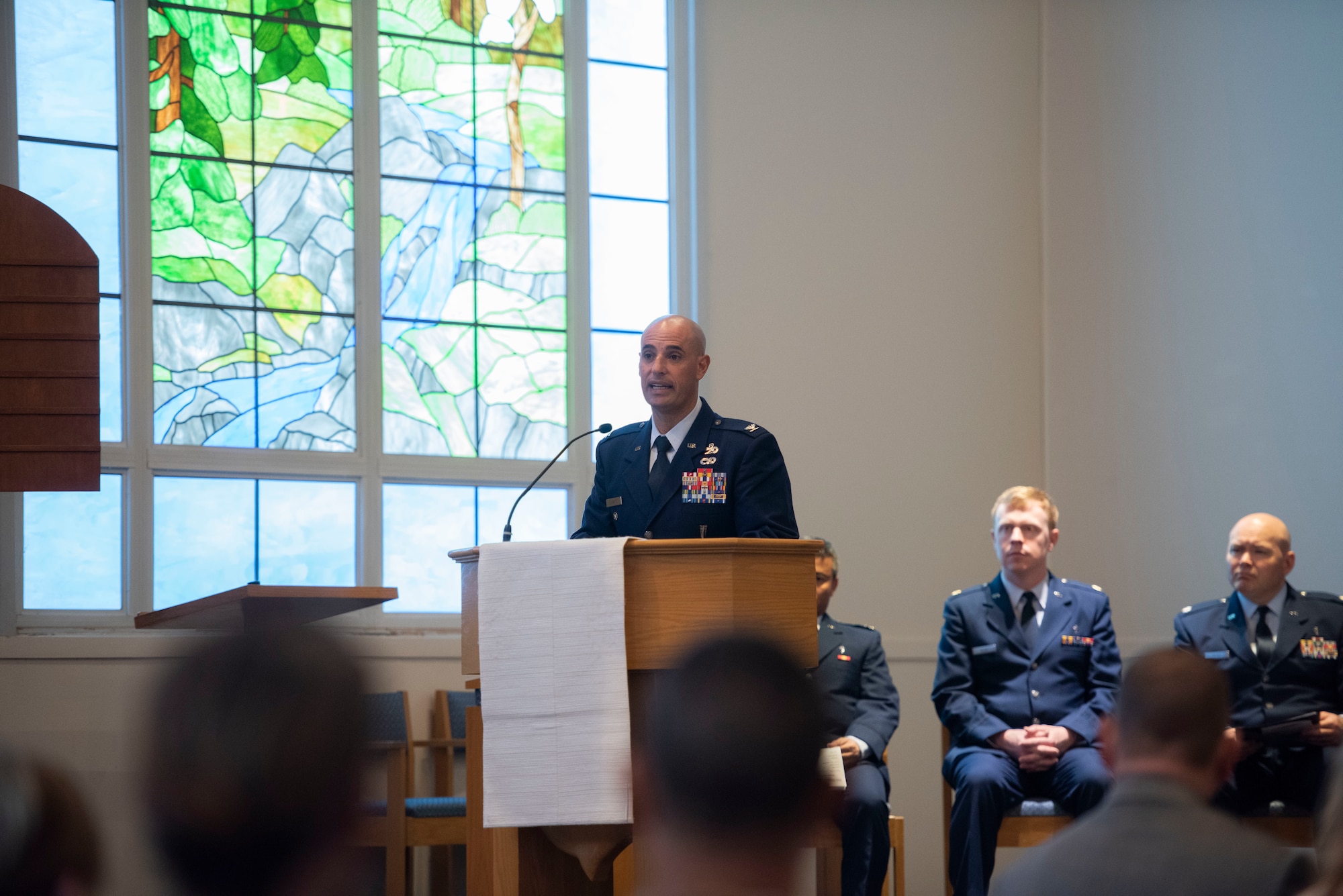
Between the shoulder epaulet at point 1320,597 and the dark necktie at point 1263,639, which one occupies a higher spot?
the shoulder epaulet at point 1320,597

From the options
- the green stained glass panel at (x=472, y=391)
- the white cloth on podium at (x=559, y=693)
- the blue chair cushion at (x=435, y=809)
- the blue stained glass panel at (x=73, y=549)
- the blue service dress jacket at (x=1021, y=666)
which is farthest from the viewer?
the green stained glass panel at (x=472, y=391)

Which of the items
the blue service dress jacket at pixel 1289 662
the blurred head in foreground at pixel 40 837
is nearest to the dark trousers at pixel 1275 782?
the blue service dress jacket at pixel 1289 662

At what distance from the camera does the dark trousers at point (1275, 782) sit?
4.12m

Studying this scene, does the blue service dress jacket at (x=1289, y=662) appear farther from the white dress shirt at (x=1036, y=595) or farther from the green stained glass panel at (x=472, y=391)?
the green stained glass panel at (x=472, y=391)

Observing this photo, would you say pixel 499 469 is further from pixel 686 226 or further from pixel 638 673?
pixel 638 673

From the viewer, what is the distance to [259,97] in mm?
5438

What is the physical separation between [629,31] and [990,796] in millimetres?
3781

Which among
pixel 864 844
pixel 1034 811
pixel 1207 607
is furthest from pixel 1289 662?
pixel 864 844

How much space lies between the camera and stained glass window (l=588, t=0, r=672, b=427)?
586cm

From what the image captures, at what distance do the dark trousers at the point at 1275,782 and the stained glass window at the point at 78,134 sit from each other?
4.12 metres

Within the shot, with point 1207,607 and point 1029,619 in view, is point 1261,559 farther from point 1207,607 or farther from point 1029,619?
point 1029,619

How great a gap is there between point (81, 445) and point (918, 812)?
3772 millimetres

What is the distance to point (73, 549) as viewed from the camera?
4973mm

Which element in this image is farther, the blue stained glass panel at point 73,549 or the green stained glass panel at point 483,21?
the green stained glass panel at point 483,21
